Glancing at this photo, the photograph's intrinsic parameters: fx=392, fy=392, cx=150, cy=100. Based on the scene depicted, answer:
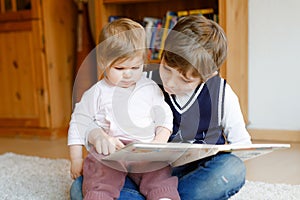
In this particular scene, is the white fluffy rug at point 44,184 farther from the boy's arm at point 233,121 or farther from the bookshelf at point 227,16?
the bookshelf at point 227,16

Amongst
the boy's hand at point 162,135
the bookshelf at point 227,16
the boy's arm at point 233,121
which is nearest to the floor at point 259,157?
the bookshelf at point 227,16

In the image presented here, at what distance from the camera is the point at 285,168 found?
1.41 m

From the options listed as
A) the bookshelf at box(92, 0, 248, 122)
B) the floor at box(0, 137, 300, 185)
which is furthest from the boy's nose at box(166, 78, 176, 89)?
the bookshelf at box(92, 0, 248, 122)

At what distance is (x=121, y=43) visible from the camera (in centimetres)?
82

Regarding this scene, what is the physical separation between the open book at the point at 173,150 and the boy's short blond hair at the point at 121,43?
205 millimetres

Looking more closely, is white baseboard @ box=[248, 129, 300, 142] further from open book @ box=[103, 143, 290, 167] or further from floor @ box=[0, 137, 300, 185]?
open book @ box=[103, 143, 290, 167]

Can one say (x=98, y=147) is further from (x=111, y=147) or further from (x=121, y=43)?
(x=121, y=43)

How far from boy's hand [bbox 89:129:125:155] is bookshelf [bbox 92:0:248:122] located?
897 millimetres

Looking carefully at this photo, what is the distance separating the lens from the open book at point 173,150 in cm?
69

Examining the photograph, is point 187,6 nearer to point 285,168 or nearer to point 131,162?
point 285,168

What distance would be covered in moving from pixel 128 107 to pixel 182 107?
0.44 feet

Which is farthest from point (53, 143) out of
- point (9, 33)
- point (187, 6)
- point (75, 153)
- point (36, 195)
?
point (75, 153)

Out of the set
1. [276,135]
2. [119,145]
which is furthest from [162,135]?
[276,135]

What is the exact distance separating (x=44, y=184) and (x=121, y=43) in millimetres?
670
